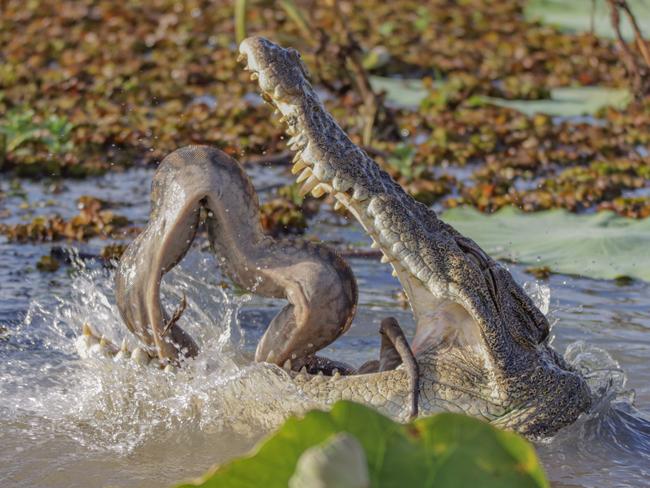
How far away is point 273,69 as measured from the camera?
3.38 m

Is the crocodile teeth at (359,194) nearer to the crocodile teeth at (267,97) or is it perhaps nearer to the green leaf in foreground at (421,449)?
the crocodile teeth at (267,97)

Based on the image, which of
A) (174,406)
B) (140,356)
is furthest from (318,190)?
(174,406)

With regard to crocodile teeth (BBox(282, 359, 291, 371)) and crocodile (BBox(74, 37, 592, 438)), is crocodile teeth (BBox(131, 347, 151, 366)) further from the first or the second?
crocodile teeth (BBox(282, 359, 291, 371))

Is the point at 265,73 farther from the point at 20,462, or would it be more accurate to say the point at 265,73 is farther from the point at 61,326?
the point at 61,326

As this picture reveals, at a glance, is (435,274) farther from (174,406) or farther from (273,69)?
(174,406)

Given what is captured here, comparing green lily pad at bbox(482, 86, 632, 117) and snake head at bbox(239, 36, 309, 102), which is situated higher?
snake head at bbox(239, 36, 309, 102)

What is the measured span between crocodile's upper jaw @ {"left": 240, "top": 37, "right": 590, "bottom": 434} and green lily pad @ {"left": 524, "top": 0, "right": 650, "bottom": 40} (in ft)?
27.2

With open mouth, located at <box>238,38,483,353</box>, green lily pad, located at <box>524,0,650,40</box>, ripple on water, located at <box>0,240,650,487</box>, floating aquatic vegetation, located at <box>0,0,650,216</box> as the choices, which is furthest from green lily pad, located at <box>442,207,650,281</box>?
green lily pad, located at <box>524,0,650,40</box>

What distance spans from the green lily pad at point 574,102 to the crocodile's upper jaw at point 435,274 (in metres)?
5.95

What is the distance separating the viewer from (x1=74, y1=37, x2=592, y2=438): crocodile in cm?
343

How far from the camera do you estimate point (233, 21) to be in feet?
39.7

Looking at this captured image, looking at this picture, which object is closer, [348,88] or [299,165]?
[299,165]

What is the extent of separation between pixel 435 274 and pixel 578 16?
953 cm

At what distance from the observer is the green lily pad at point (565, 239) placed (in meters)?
5.93
